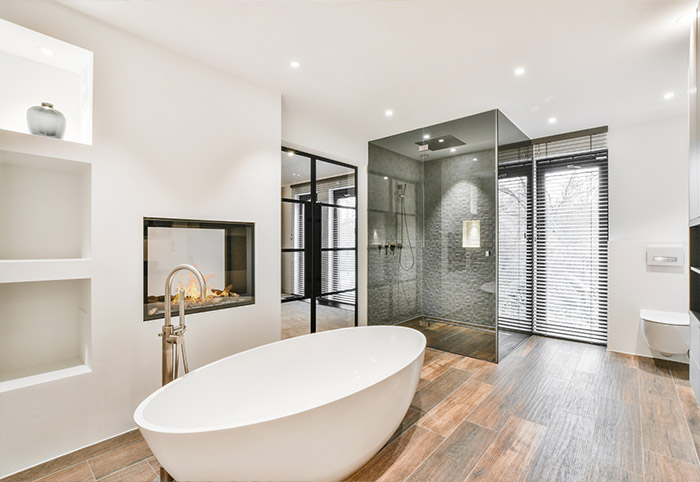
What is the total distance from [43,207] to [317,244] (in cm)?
242

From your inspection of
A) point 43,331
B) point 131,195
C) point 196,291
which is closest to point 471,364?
point 196,291

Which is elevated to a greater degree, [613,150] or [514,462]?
[613,150]

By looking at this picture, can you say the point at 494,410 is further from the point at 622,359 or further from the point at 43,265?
the point at 43,265

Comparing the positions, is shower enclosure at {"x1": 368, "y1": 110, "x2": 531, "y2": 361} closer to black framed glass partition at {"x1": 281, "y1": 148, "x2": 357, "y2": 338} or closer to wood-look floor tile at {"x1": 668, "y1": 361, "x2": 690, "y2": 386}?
black framed glass partition at {"x1": 281, "y1": 148, "x2": 357, "y2": 338}

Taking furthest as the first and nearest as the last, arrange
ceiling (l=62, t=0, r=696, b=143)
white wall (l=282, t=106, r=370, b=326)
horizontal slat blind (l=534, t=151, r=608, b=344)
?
horizontal slat blind (l=534, t=151, r=608, b=344)
white wall (l=282, t=106, r=370, b=326)
ceiling (l=62, t=0, r=696, b=143)

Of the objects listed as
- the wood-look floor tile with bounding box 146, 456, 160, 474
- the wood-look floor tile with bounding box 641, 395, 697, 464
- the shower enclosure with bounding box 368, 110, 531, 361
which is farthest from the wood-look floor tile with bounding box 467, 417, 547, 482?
the wood-look floor tile with bounding box 146, 456, 160, 474

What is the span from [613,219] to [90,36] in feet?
17.0

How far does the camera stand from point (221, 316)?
2.60m

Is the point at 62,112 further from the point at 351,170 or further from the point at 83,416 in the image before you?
the point at 351,170

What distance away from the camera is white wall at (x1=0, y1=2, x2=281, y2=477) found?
1.85 metres

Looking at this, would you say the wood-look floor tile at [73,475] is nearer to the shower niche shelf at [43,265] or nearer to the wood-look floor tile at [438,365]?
the shower niche shelf at [43,265]

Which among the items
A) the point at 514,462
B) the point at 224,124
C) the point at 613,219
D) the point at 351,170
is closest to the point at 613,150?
the point at 613,219

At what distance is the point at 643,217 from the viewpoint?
359 cm

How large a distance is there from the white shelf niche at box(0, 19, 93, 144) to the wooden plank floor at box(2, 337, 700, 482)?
1.99 meters
